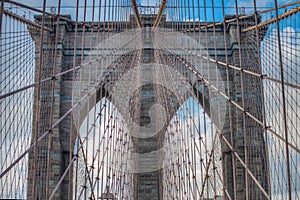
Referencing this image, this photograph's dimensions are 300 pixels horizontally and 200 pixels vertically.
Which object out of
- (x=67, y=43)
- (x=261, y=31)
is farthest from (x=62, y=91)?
(x=261, y=31)

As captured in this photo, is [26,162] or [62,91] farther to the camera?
[62,91]

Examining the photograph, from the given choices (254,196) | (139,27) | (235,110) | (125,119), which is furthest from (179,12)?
(254,196)

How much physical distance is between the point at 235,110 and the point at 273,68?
1.43 metres

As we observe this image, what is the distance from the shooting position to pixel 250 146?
1298 cm

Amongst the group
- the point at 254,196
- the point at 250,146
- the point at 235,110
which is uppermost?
the point at 235,110

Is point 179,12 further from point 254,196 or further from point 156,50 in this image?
point 254,196

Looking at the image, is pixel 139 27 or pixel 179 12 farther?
pixel 139 27

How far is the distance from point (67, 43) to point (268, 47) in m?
5.03

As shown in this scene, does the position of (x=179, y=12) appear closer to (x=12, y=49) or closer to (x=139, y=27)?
(x=139, y=27)

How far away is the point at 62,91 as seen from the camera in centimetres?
1400

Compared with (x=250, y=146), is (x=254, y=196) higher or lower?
lower

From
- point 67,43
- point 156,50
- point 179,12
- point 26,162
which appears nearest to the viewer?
point 179,12

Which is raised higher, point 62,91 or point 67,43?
point 67,43

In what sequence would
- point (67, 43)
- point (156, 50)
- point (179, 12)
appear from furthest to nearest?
point (67, 43) < point (156, 50) < point (179, 12)
